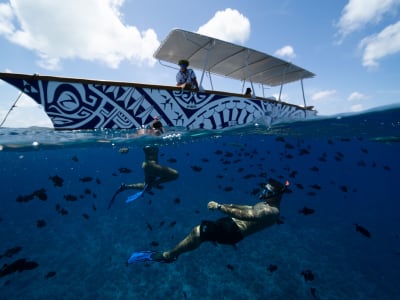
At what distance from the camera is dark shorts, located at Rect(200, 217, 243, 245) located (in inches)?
217

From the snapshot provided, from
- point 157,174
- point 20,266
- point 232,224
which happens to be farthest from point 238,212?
point 157,174

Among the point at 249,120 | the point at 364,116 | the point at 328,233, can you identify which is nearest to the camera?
the point at 249,120

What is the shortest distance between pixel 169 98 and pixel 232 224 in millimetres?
5033

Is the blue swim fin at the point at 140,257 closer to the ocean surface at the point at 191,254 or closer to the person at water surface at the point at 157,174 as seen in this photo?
the ocean surface at the point at 191,254

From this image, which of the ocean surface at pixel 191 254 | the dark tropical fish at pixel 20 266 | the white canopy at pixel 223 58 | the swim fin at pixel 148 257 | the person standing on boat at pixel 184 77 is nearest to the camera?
the dark tropical fish at pixel 20 266

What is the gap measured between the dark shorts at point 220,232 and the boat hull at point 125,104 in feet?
14.2

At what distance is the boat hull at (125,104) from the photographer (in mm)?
6367

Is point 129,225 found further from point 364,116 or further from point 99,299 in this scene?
point 364,116

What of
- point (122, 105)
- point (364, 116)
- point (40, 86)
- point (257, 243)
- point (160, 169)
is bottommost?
point (257, 243)

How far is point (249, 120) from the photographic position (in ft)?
34.0

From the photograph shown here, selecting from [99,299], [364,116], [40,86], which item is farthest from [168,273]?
[364,116]

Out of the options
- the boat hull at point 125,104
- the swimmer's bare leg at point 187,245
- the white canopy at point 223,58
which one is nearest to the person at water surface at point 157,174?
the boat hull at point 125,104

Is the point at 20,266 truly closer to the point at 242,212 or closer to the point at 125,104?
the point at 125,104

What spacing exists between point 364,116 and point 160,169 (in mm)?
12252
